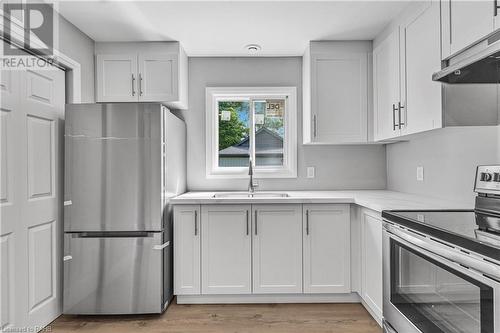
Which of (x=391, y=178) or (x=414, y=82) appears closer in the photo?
(x=414, y=82)

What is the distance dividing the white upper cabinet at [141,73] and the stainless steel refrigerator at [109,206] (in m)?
0.57

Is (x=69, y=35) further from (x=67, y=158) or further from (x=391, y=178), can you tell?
(x=391, y=178)

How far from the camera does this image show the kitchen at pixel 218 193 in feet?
6.29

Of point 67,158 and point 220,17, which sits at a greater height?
point 220,17

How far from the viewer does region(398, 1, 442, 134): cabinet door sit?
75.2 inches

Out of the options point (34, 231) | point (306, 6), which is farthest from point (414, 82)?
point (34, 231)

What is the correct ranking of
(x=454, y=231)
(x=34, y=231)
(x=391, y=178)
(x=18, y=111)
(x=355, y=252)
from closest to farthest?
(x=454, y=231) → (x=18, y=111) → (x=34, y=231) → (x=355, y=252) → (x=391, y=178)

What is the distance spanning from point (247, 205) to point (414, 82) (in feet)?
4.97

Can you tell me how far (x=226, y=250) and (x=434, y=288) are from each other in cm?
161

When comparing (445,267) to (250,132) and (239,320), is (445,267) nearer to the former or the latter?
(239,320)

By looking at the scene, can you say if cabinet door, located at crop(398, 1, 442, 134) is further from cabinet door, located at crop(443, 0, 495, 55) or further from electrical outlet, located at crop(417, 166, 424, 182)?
electrical outlet, located at crop(417, 166, 424, 182)

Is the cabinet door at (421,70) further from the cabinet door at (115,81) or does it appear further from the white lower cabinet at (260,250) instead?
the cabinet door at (115,81)

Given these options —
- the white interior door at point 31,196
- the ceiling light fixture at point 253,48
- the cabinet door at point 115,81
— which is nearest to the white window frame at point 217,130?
the ceiling light fixture at point 253,48

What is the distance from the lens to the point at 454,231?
1.24 meters
